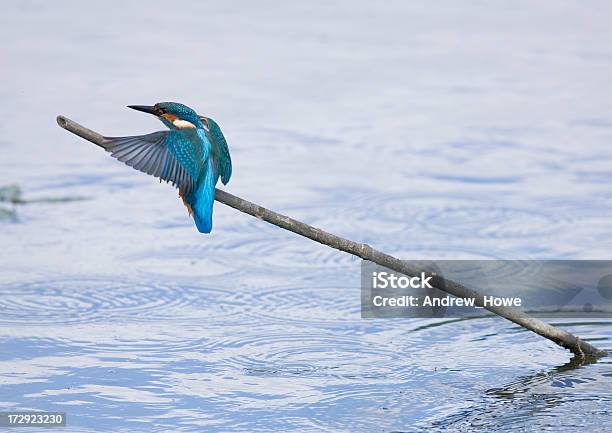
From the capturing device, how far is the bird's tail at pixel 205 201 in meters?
4.49

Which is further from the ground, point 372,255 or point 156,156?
point 156,156

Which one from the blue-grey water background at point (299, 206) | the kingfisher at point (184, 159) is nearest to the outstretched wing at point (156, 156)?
the kingfisher at point (184, 159)

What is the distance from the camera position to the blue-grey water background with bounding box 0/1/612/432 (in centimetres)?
490

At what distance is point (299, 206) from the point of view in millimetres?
6949

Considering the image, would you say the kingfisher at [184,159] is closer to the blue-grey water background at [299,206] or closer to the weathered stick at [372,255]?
the weathered stick at [372,255]

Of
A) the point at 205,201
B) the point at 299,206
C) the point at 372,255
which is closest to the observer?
the point at 205,201

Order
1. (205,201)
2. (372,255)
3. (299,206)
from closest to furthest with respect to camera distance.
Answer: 1. (205,201)
2. (372,255)
3. (299,206)

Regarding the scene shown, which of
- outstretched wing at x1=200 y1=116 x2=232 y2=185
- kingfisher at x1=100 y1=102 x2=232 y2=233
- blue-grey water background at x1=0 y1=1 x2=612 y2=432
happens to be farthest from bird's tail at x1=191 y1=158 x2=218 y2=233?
blue-grey water background at x1=0 y1=1 x2=612 y2=432

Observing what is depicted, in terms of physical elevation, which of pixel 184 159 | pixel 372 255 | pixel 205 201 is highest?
pixel 184 159

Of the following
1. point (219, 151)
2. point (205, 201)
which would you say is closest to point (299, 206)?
point (219, 151)

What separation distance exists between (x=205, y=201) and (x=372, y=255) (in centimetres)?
60

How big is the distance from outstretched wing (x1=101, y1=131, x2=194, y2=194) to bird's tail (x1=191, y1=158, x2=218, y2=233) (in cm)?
4

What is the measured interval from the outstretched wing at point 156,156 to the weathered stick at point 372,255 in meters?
0.11

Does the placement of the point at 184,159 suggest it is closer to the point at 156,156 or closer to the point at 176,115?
the point at 156,156
